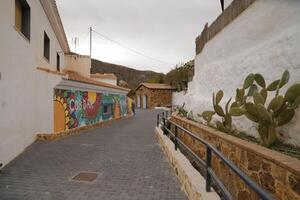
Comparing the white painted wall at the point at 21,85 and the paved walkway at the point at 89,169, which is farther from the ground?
the white painted wall at the point at 21,85

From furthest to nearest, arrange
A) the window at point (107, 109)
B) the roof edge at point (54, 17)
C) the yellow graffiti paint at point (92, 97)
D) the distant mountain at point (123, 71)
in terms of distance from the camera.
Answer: the distant mountain at point (123, 71) → the window at point (107, 109) → the yellow graffiti paint at point (92, 97) → the roof edge at point (54, 17)

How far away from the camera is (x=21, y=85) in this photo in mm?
8570

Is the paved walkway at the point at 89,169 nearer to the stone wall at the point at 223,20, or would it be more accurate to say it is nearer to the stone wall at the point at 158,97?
the stone wall at the point at 223,20

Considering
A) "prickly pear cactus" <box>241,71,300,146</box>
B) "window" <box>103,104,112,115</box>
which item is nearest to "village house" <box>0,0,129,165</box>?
"window" <box>103,104,112,115</box>

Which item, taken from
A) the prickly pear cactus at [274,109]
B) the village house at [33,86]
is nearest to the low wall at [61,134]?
the village house at [33,86]

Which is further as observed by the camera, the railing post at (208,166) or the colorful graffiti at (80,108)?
the colorful graffiti at (80,108)

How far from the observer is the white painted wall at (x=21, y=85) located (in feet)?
23.2

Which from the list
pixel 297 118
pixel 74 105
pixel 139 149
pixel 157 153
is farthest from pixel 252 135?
pixel 74 105

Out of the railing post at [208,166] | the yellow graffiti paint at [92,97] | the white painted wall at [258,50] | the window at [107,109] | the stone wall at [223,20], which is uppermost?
the stone wall at [223,20]

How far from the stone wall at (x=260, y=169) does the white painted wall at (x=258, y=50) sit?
682 millimetres

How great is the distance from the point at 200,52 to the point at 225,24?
3276 millimetres

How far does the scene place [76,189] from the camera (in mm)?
5555

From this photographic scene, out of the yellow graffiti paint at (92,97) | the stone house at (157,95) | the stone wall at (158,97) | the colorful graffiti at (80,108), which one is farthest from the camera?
the stone wall at (158,97)

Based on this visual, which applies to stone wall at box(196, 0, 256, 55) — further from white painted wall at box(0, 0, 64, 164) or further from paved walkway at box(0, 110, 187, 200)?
white painted wall at box(0, 0, 64, 164)
